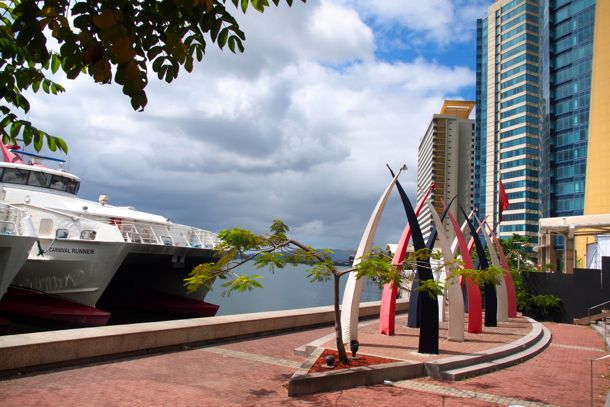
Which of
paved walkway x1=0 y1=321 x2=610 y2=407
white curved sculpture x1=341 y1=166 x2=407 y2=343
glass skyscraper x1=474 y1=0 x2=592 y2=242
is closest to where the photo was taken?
paved walkway x1=0 y1=321 x2=610 y2=407

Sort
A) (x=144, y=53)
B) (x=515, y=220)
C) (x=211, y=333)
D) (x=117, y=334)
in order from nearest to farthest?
(x=144, y=53) < (x=117, y=334) < (x=211, y=333) < (x=515, y=220)

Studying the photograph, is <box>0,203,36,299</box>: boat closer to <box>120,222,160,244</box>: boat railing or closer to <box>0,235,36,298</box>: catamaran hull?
<box>0,235,36,298</box>: catamaran hull

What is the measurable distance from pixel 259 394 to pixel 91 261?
14619 mm

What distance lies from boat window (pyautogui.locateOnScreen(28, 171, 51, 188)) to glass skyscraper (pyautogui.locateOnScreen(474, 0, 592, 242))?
176 feet

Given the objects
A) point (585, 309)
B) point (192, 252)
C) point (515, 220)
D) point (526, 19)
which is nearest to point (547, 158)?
point (515, 220)

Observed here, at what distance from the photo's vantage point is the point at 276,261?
959cm

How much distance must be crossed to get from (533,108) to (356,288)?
89757 mm

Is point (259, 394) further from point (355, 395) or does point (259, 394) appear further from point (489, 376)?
point (489, 376)

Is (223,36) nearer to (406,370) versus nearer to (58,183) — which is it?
(406,370)

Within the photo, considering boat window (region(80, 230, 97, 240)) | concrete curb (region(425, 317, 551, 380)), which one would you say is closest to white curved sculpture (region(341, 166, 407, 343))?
concrete curb (region(425, 317, 551, 380))

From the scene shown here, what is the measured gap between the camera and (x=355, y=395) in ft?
27.8

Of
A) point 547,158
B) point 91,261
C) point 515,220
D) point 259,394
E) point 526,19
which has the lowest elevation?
point 259,394

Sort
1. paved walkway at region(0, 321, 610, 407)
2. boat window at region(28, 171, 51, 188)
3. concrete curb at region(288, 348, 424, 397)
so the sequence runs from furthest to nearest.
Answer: boat window at region(28, 171, 51, 188)
concrete curb at region(288, 348, 424, 397)
paved walkway at region(0, 321, 610, 407)

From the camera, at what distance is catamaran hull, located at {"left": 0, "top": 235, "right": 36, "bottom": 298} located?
16.8 metres
